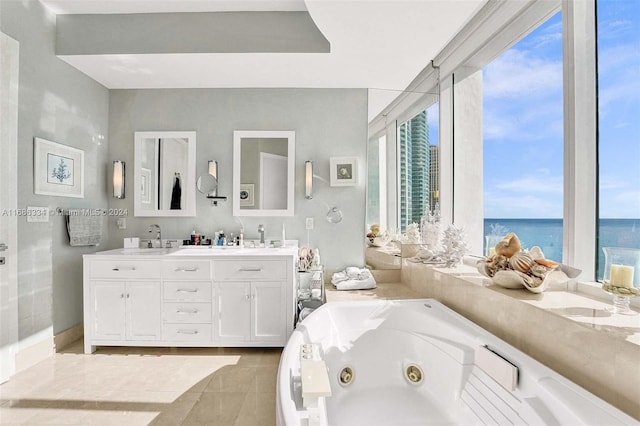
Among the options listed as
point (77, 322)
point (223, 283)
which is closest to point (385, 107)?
point (223, 283)

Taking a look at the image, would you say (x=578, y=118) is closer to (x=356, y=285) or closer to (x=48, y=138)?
(x=356, y=285)

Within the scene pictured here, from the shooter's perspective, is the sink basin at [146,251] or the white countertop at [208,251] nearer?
the white countertop at [208,251]

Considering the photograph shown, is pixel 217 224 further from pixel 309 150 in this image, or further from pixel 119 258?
pixel 309 150

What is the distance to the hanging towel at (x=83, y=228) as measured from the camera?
107 inches

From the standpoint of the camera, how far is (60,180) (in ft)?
8.65

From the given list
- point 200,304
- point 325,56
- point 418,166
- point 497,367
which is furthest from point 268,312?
point 325,56

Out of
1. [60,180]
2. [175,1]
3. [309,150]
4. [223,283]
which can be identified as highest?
[175,1]

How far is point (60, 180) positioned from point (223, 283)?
62.2 inches

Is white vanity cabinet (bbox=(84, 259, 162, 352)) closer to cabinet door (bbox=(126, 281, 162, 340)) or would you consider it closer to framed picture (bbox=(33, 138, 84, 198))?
cabinet door (bbox=(126, 281, 162, 340))

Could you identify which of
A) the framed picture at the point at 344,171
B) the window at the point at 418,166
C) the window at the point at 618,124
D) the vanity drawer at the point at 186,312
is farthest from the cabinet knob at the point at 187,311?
the window at the point at 618,124

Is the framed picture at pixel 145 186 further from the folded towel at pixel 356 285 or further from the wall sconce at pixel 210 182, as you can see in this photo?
the folded towel at pixel 356 285

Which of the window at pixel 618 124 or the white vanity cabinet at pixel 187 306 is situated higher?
the window at pixel 618 124

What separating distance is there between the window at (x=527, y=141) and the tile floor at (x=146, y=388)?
186cm

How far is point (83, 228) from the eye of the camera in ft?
9.24
